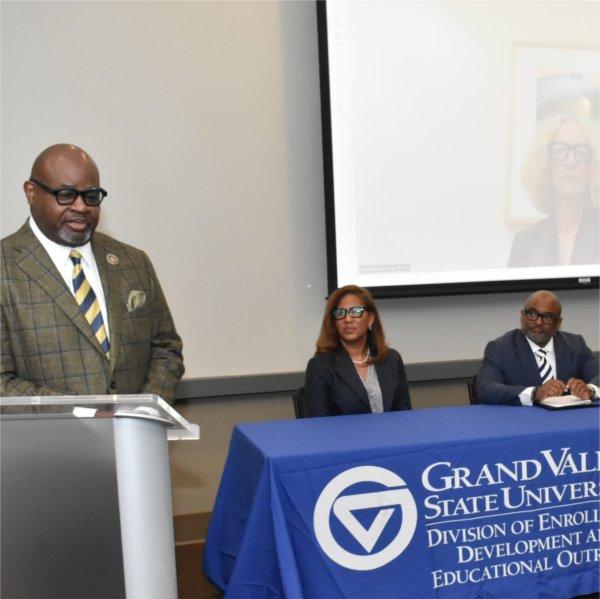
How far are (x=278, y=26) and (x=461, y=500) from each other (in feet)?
8.28

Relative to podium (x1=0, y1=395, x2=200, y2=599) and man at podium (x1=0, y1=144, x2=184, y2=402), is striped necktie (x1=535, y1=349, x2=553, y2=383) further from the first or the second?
podium (x1=0, y1=395, x2=200, y2=599)

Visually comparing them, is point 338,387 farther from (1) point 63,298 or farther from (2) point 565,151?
(2) point 565,151

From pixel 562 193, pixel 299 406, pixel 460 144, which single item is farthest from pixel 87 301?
pixel 562 193

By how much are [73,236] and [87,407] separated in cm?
165

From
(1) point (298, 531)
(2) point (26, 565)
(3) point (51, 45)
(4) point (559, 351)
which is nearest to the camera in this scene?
(2) point (26, 565)

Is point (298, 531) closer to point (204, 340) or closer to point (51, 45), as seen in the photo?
point (204, 340)

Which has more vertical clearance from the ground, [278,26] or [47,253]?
[278,26]

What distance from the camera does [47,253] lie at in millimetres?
2496

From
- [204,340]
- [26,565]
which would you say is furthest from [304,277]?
[26,565]

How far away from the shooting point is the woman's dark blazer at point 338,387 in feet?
9.97

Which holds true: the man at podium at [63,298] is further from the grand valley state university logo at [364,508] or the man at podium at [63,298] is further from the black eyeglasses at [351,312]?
the black eyeglasses at [351,312]

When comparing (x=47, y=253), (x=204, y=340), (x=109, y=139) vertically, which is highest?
(x=109, y=139)

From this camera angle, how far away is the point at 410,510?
2.35 m

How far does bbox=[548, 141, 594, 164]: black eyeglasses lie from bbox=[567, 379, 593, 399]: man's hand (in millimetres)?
1641
